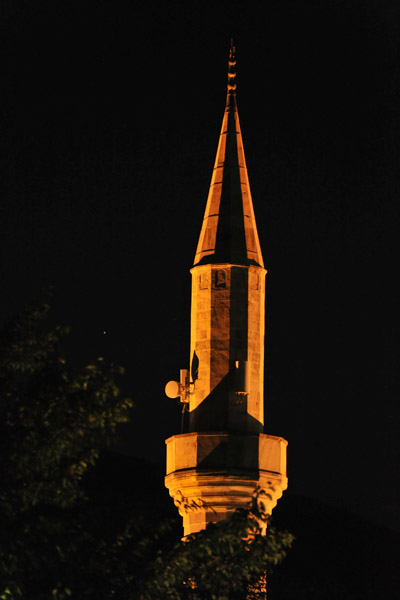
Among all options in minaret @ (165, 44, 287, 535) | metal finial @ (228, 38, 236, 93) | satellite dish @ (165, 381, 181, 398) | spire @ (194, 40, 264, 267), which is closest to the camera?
minaret @ (165, 44, 287, 535)

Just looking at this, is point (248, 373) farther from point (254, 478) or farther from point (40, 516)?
point (40, 516)

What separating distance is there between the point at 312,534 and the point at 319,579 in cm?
615

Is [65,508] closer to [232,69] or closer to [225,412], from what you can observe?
[225,412]

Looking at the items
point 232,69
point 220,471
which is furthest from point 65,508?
point 232,69

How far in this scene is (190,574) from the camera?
2345 centimetres

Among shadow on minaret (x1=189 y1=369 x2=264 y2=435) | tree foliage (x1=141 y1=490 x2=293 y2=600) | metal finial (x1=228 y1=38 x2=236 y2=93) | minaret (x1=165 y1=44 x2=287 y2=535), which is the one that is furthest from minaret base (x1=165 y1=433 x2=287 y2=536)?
metal finial (x1=228 y1=38 x2=236 y2=93)

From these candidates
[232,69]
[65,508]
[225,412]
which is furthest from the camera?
[232,69]

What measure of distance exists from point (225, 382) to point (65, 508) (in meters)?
6.43

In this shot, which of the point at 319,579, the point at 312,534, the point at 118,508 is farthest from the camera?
the point at 312,534

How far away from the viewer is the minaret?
1132 inches

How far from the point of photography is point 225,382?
2945 cm

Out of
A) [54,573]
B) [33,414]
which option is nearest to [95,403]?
[33,414]

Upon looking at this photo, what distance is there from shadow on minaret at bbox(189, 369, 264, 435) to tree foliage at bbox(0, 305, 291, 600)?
18.9ft

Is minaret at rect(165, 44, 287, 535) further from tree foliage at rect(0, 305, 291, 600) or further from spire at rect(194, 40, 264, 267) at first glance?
tree foliage at rect(0, 305, 291, 600)
